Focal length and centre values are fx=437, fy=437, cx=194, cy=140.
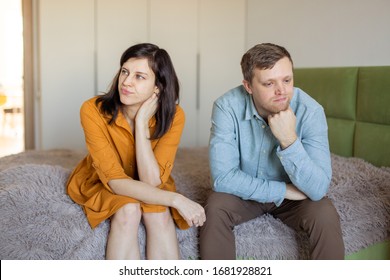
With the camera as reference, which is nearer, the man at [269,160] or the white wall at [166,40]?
the man at [269,160]

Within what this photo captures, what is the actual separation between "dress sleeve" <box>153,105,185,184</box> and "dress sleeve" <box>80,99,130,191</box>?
0.43 ft

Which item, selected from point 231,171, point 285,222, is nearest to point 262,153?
point 231,171

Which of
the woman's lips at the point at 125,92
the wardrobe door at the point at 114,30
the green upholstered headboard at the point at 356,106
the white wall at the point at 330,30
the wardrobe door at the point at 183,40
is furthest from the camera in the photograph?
the wardrobe door at the point at 183,40

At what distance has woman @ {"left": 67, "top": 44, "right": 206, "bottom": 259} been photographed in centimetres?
139

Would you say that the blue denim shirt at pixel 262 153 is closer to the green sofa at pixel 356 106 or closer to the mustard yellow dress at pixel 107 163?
the mustard yellow dress at pixel 107 163

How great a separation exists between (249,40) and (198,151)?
1493 mm

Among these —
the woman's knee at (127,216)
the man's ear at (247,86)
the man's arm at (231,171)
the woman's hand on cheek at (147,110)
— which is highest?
the man's ear at (247,86)

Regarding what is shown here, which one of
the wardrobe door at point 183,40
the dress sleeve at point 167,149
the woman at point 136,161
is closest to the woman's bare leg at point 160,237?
the woman at point 136,161

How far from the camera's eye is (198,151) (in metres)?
2.72

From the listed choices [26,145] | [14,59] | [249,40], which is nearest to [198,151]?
[249,40]

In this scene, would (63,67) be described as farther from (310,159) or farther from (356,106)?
(310,159)

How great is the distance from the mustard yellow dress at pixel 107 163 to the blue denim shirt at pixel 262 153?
6.6 inches

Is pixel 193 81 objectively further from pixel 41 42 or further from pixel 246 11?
pixel 41 42

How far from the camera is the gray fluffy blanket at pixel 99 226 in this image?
1.41 meters
